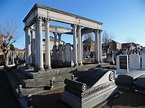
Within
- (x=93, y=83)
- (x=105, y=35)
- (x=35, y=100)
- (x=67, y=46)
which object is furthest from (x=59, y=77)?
(x=105, y=35)

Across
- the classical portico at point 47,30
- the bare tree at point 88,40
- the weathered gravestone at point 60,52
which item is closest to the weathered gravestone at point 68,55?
the classical portico at point 47,30

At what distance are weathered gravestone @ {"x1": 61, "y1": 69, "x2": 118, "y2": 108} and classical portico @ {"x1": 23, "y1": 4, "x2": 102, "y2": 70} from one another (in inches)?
205

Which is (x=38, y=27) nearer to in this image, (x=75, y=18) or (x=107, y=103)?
(x=75, y=18)

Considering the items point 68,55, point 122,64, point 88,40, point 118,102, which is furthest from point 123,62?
point 88,40

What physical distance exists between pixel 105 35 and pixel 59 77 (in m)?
39.2

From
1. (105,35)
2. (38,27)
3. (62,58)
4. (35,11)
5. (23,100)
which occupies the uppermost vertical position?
(105,35)

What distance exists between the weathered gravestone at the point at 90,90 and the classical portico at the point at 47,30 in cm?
521

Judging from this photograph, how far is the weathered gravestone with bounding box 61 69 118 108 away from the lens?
438cm

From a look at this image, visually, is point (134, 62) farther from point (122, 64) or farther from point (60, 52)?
point (60, 52)

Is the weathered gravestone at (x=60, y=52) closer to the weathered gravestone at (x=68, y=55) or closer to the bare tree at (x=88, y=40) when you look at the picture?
the weathered gravestone at (x=68, y=55)

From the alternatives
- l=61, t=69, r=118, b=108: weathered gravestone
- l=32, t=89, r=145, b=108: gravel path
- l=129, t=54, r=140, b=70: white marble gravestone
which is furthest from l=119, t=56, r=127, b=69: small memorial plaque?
l=61, t=69, r=118, b=108: weathered gravestone

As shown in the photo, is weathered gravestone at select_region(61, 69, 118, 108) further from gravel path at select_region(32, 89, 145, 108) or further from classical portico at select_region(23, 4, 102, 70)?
classical portico at select_region(23, 4, 102, 70)

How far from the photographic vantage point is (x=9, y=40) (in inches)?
778

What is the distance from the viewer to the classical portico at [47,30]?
9672 mm
